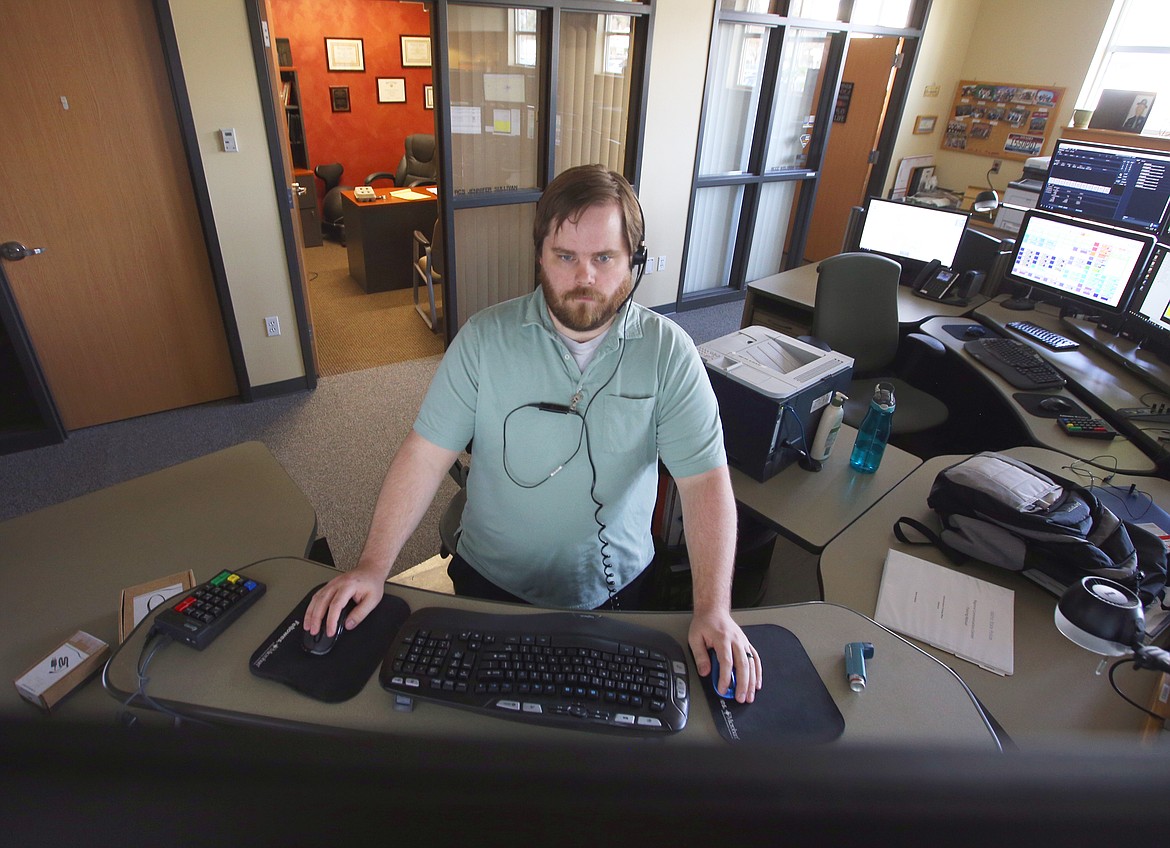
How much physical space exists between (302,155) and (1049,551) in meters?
6.77

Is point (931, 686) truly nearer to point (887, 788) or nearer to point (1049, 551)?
point (1049, 551)

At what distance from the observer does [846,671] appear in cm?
109

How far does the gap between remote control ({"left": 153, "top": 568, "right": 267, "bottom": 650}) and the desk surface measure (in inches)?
106

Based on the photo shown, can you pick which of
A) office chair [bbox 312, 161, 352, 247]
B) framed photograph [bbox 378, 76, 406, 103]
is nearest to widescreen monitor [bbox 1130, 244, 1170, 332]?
office chair [bbox 312, 161, 352, 247]

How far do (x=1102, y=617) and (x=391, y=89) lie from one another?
7298 millimetres

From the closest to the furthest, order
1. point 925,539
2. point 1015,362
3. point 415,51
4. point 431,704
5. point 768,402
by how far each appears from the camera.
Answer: point 431,704, point 925,539, point 768,402, point 1015,362, point 415,51

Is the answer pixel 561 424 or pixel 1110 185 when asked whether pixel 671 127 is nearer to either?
pixel 1110 185

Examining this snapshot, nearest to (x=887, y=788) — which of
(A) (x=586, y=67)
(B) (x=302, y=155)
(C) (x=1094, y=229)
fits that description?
(C) (x=1094, y=229)

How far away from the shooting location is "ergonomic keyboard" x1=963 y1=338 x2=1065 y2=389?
8.09 ft

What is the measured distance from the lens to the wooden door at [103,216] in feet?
8.35

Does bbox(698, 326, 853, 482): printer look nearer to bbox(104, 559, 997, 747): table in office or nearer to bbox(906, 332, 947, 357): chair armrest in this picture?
bbox(104, 559, 997, 747): table in office

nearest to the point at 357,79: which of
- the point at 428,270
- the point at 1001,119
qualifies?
the point at 428,270

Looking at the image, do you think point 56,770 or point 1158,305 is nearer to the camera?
point 56,770

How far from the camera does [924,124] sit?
226 inches
